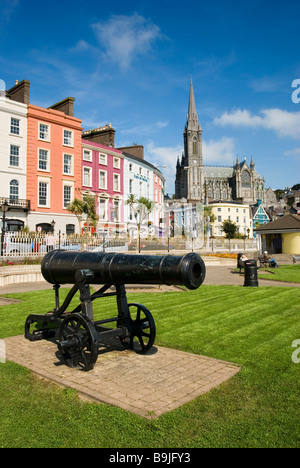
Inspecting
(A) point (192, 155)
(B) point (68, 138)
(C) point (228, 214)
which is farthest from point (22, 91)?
(A) point (192, 155)

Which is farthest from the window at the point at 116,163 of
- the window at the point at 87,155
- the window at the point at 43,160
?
the window at the point at 43,160

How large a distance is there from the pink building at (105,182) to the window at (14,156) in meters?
7.99

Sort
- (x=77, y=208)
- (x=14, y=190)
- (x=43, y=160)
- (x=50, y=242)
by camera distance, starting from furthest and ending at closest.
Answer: (x=77, y=208)
(x=43, y=160)
(x=14, y=190)
(x=50, y=242)

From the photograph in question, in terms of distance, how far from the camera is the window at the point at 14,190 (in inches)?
1198

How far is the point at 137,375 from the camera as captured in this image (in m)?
4.96

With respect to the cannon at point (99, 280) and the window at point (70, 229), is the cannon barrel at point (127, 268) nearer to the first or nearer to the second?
the cannon at point (99, 280)

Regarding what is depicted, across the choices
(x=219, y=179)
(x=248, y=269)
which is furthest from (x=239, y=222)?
(x=248, y=269)

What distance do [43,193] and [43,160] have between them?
10.2ft

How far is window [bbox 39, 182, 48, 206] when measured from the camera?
32.5 meters

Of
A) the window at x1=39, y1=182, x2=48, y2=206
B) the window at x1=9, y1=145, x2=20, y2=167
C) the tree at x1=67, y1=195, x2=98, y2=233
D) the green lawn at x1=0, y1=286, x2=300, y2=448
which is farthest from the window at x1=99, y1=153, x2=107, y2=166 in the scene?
the green lawn at x1=0, y1=286, x2=300, y2=448

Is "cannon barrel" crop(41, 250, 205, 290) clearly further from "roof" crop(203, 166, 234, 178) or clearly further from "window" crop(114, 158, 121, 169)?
"roof" crop(203, 166, 234, 178)

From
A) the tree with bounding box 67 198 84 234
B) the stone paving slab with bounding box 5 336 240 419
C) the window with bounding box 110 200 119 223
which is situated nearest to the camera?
the stone paving slab with bounding box 5 336 240 419

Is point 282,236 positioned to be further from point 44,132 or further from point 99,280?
point 99,280

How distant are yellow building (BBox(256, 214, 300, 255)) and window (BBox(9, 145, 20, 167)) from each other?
25.2 meters
